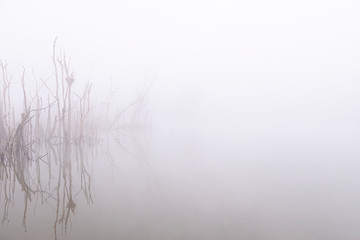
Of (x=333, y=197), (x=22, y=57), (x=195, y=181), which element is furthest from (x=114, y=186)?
(x=22, y=57)

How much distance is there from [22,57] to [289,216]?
5226 centimetres

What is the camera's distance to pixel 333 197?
3.02 m

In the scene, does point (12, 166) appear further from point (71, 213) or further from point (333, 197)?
point (333, 197)

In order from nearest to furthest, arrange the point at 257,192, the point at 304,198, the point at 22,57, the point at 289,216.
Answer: the point at 289,216
the point at 304,198
the point at 257,192
the point at 22,57

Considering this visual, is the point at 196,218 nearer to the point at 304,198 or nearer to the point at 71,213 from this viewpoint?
the point at 71,213

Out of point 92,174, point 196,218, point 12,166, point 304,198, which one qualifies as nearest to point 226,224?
point 196,218

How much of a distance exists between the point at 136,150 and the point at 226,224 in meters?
4.69

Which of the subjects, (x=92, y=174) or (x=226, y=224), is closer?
(x=226, y=224)

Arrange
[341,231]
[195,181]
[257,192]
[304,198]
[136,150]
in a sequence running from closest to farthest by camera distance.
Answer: [341,231] < [304,198] < [257,192] < [195,181] < [136,150]

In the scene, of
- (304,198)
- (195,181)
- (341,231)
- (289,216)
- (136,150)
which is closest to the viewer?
(341,231)

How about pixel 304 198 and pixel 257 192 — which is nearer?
pixel 304 198

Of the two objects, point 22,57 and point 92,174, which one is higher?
point 22,57

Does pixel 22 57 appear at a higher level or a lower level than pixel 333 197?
higher

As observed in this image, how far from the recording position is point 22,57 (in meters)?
40.7
